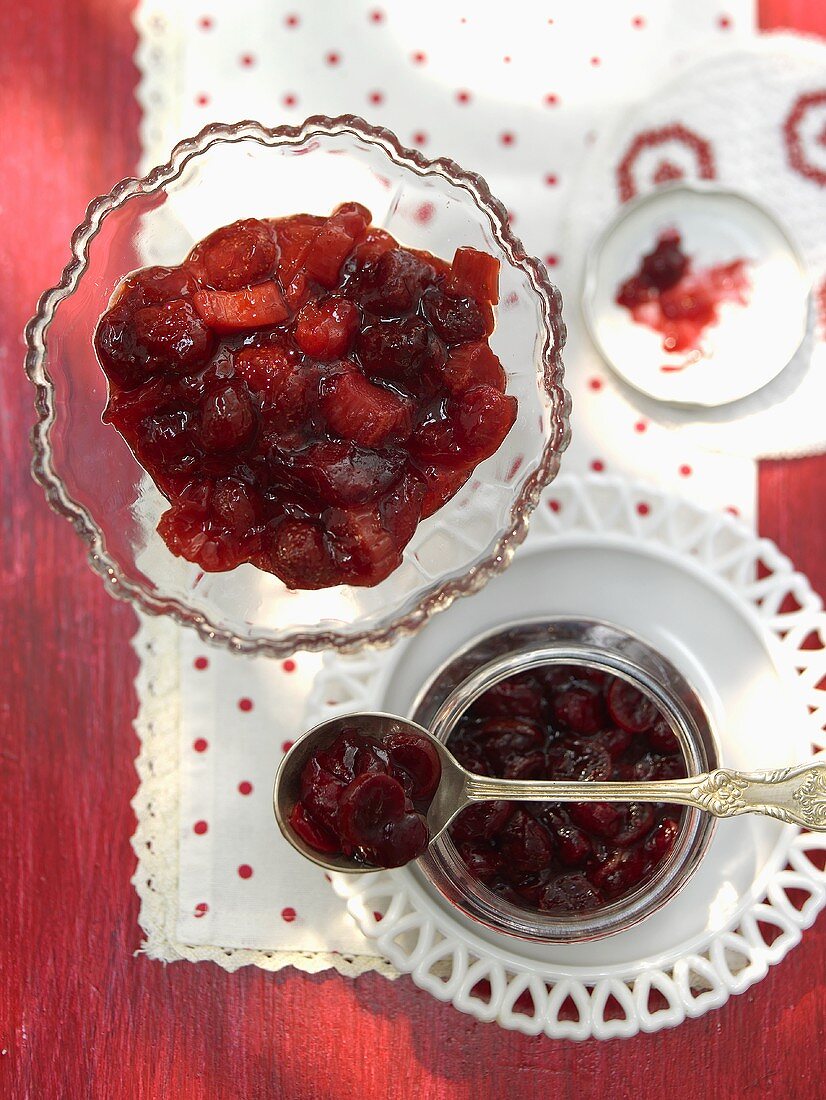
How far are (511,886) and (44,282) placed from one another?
152 centimetres

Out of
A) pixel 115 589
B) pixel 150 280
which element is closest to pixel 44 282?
pixel 150 280

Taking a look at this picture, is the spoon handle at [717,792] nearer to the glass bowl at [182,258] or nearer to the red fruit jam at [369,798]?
the red fruit jam at [369,798]

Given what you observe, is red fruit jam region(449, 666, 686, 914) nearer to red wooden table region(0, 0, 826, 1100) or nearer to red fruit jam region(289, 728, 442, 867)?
red fruit jam region(289, 728, 442, 867)

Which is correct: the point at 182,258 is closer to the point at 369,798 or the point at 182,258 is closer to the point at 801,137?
the point at 369,798

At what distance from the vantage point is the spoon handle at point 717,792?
1.65 m

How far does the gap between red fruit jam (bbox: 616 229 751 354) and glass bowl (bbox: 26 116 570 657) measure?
1.52ft

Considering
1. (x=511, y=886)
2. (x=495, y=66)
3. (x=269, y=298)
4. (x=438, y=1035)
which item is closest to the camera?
(x=269, y=298)

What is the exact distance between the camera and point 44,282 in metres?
2.03

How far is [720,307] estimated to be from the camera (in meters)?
2.04

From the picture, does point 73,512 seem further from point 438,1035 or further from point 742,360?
point 742,360

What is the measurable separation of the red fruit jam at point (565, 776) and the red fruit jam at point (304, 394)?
1.38ft

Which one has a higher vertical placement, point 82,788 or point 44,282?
point 44,282

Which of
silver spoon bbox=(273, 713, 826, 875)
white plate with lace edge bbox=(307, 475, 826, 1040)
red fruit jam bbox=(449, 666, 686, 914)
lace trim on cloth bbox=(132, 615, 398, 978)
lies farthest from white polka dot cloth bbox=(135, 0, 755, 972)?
red fruit jam bbox=(449, 666, 686, 914)

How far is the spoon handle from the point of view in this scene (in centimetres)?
165
